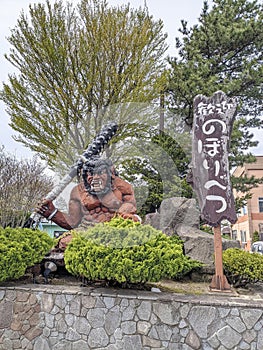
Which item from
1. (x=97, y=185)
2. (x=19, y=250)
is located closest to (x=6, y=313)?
(x=19, y=250)

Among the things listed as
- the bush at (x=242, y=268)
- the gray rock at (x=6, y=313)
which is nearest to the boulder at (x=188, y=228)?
the bush at (x=242, y=268)

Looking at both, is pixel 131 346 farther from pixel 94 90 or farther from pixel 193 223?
pixel 94 90

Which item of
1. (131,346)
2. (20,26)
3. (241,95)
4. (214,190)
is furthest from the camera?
(241,95)

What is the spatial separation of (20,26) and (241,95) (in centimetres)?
664

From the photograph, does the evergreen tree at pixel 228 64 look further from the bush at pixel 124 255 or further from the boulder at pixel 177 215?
the bush at pixel 124 255

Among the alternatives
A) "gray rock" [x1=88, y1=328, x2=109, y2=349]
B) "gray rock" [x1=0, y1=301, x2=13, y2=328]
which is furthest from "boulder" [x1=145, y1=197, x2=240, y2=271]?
"gray rock" [x1=0, y1=301, x2=13, y2=328]

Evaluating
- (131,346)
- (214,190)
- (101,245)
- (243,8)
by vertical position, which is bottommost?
(131,346)

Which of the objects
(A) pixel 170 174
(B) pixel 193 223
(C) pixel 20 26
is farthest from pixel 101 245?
(C) pixel 20 26

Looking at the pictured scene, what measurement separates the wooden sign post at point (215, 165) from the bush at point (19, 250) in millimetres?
2147

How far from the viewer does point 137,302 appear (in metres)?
3.19

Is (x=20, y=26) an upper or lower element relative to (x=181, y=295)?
upper

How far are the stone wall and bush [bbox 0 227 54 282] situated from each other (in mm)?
220

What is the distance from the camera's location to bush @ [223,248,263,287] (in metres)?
3.81

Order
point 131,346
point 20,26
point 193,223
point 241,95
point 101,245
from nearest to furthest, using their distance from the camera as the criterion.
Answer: point 131,346 < point 101,245 < point 193,223 < point 20,26 < point 241,95
